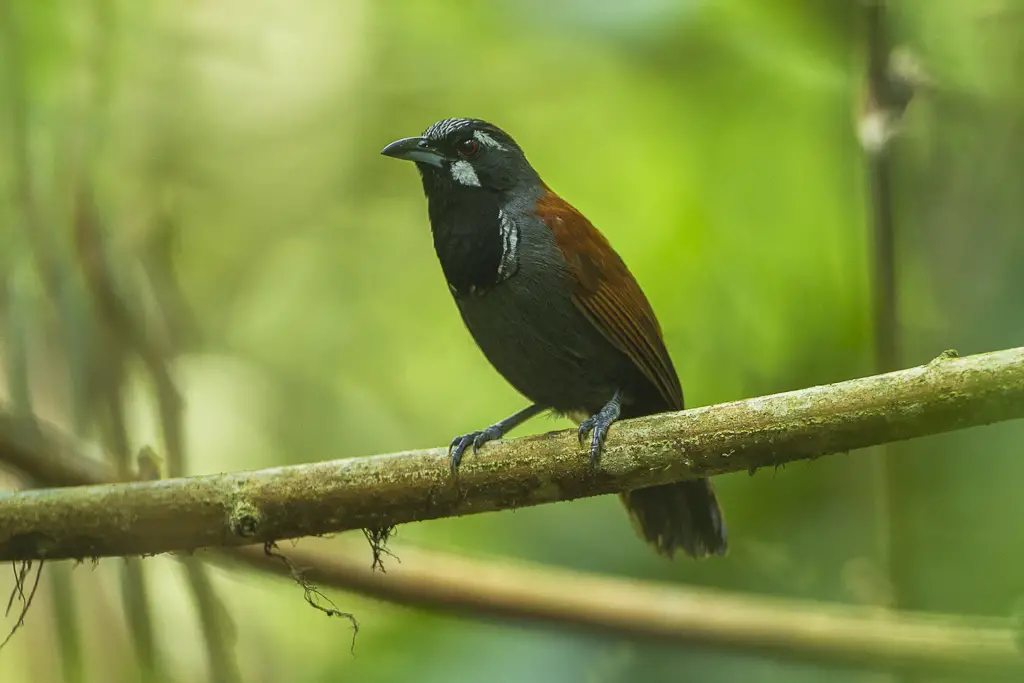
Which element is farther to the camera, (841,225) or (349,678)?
(841,225)

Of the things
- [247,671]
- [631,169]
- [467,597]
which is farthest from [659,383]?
[247,671]

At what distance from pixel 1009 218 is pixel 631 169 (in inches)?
70.6

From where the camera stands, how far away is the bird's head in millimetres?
3463

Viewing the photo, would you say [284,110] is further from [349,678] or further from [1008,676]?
[1008,676]

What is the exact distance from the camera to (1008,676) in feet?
9.87

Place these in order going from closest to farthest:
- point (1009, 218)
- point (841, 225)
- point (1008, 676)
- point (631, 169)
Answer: point (1008, 676) < point (1009, 218) < point (841, 225) < point (631, 169)

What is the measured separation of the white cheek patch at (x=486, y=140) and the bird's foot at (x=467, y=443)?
0.98m

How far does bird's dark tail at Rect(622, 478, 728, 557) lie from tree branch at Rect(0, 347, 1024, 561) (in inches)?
37.0

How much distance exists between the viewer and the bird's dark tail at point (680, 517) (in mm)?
3576

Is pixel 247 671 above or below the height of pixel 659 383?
below

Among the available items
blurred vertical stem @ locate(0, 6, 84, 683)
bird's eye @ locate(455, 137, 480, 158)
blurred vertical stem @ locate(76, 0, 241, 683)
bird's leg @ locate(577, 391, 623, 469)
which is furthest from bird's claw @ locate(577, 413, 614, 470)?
blurred vertical stem @ locate(0, 6, 84, 683)

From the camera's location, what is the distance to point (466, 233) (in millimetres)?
3338

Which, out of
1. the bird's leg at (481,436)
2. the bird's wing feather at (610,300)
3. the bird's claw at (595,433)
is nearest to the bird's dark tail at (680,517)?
the bird's wing feather at (610,300)

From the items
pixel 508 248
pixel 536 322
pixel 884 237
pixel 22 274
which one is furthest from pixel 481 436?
pixel 22 274
